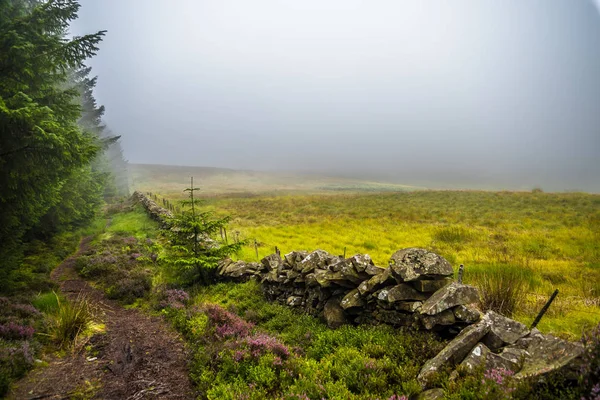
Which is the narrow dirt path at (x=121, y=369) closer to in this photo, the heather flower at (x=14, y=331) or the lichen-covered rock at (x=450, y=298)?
the heather flower at (x=14, y=331)

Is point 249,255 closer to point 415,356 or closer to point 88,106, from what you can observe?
point 415,356

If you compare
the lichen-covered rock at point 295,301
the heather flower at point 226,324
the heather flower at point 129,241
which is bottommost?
the heather flower at point 129,241

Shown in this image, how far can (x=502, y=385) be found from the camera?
3.28 meters

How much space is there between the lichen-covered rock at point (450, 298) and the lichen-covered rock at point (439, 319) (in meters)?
0.14

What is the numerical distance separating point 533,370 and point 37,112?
38.5ft

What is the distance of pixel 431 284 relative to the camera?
220 inches

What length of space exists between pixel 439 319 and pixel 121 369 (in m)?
6.63

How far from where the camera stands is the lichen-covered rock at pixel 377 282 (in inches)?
240

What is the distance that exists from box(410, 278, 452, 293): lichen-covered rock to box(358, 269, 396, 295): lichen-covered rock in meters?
0.61

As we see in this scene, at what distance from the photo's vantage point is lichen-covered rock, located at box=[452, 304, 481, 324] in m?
4.79

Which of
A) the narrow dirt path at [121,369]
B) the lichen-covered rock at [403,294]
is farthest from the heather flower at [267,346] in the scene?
the lichen-covered rock at [403,294]

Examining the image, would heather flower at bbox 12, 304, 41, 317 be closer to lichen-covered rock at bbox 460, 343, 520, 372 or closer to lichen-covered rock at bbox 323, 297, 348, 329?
lichen-covered rock at bbox 323, 297, 348, 329

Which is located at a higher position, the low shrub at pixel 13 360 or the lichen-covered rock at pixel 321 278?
the lichen-covered rock at pixel 321 278

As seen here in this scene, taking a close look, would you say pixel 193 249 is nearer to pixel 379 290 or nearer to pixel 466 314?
pixel 379 290
